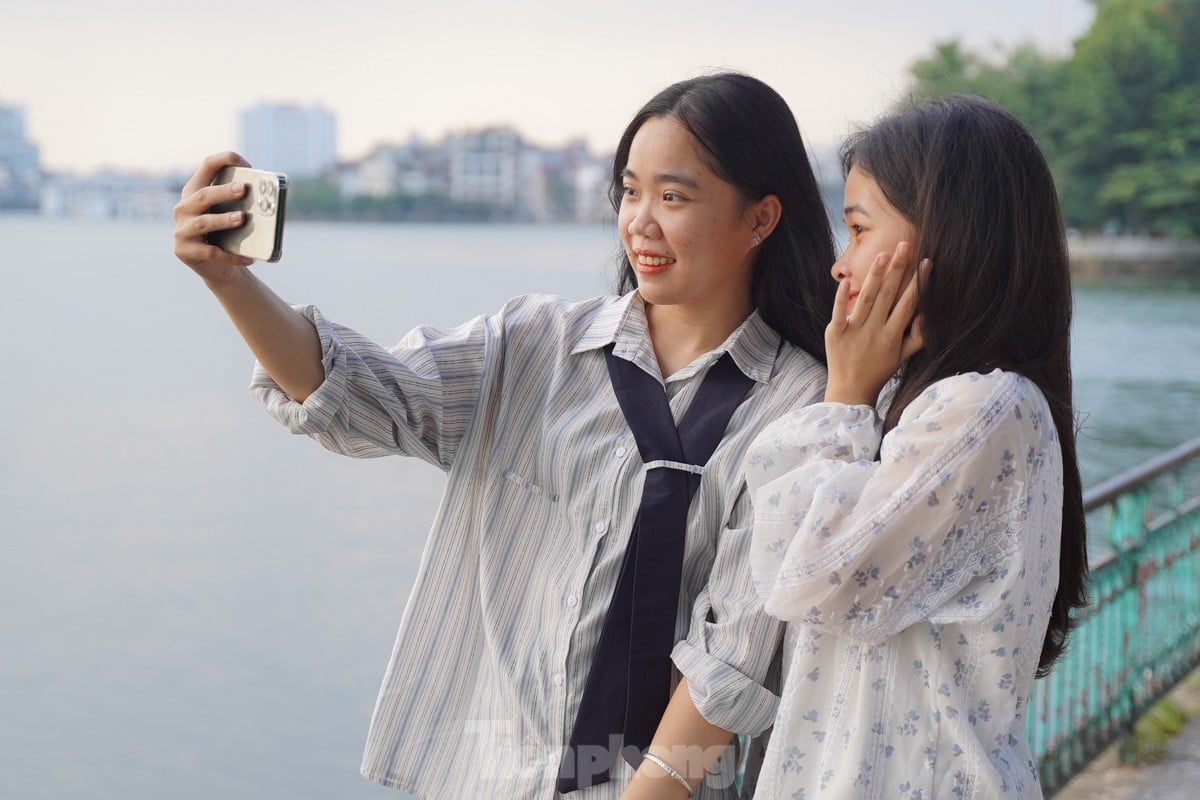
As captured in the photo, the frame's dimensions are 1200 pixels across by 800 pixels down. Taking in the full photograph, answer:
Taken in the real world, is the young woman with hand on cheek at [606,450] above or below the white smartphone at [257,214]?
below

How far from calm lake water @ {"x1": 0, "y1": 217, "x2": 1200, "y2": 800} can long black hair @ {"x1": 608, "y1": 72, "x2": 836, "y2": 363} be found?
0.31 m

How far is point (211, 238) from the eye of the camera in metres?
1.36

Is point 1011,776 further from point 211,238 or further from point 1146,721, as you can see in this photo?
point 1146,721

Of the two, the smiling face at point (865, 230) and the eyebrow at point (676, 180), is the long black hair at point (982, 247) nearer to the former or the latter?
the smiling face at point (865, 230)

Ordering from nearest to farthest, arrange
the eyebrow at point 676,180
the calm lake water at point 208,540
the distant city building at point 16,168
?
the eyebrow at point 676,180, the calm lake water at point 208,540, the distant city building at point 16,168

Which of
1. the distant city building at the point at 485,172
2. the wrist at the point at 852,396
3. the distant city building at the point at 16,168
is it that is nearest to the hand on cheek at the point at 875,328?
the wrist at the point at 852,396

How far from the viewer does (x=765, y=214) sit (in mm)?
1621

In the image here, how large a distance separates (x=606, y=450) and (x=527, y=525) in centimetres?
14

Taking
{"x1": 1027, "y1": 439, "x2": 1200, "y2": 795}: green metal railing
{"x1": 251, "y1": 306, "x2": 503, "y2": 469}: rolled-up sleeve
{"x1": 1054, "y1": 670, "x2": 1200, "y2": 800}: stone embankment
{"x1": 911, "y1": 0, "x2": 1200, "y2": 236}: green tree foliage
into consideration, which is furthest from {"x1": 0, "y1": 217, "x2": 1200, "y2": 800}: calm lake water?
{"x1": 911, "y1": 0, "x2": 1200, "y2": 236}: green tree foliage

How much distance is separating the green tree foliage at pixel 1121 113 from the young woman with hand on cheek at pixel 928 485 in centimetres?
3769

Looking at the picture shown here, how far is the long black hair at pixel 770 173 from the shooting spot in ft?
5.10

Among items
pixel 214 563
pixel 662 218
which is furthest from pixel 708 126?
pixel 214 563

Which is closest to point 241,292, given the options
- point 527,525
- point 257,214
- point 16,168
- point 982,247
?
point 257,214

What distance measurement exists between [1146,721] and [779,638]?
107 inches
